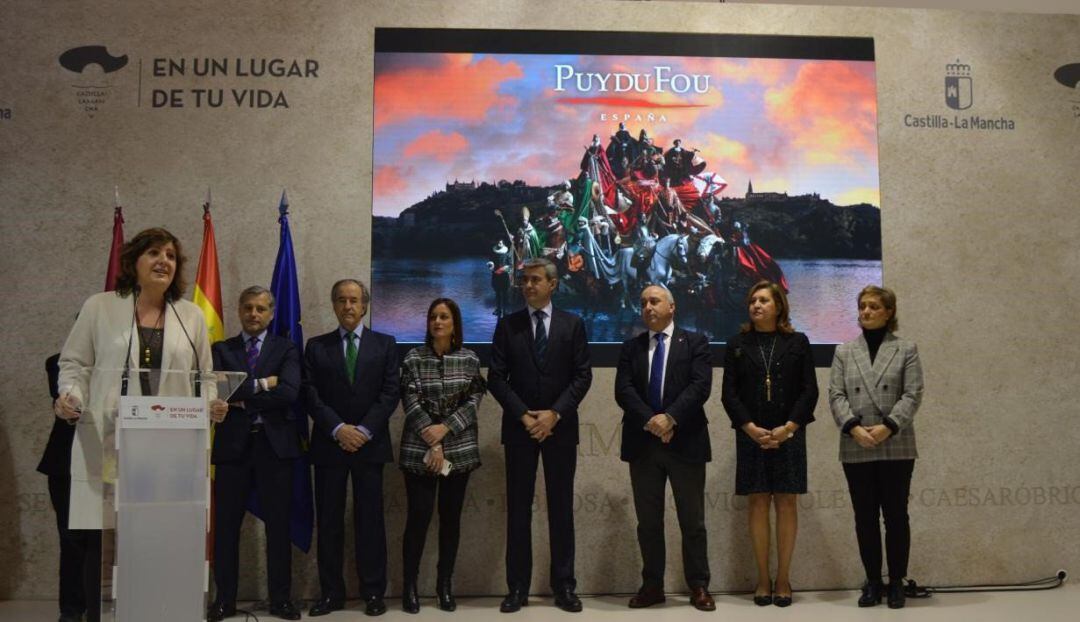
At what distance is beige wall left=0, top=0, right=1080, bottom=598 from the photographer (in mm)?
5637

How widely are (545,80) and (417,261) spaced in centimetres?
137

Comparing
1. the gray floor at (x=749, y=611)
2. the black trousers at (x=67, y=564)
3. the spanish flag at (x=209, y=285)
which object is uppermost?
the spanish flag at (x=209, y=285)


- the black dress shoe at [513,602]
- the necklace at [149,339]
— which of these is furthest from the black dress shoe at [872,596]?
the necklace at [149,339]

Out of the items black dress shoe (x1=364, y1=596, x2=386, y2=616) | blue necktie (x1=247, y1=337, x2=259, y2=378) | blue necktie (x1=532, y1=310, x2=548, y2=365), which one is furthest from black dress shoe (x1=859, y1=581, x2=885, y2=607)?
blue necktie (x1=247, y1=337, x2=259, y2=378)

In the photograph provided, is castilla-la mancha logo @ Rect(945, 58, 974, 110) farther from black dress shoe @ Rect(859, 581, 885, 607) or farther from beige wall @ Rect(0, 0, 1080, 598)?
black dress shoe @ Rect(859, 581, 885, 607)

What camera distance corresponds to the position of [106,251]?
224 inches

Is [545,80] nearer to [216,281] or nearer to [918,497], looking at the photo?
[216,281]

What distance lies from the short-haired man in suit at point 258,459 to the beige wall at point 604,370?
2.29ft

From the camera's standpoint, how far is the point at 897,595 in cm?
496

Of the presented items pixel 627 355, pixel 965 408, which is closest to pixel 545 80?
pixel 627 355

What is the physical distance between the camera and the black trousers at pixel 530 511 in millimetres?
4941

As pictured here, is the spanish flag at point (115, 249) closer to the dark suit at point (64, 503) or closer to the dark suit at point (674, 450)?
the dark suit at point (64, 503)

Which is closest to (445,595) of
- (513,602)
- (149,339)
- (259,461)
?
(513,602)

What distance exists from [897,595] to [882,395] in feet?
3.35
